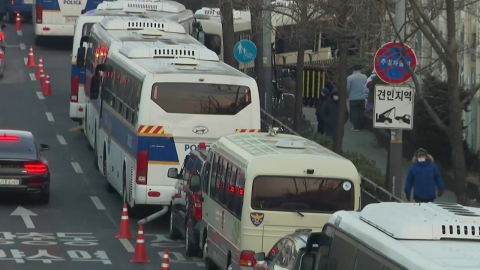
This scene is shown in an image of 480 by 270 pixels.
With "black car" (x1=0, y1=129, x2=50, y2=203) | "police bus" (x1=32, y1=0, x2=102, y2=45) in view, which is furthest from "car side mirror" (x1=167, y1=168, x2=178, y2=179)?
"police bus" (x1=32, y1=0, x2=102, y2=45)

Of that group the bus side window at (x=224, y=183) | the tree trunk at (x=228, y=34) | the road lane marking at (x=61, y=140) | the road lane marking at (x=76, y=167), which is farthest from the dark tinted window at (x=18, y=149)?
the tree trunk at (x=228, y=34)

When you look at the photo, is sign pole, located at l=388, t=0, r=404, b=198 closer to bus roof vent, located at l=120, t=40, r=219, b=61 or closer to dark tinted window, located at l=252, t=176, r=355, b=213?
dark tinted window, located at l=252, t=176, r=355, b=213

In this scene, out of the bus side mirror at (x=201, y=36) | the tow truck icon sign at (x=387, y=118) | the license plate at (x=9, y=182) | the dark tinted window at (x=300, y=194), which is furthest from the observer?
the bus side mirror at (x=201, y=36)

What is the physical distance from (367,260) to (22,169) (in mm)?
14452

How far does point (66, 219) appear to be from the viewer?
2245 cm

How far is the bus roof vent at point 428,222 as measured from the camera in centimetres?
870

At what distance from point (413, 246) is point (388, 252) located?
0.82 feet

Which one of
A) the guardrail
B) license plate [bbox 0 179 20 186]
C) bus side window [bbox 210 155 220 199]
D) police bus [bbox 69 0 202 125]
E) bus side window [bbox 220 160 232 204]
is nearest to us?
bus side window [bbox 220 160 232 204]

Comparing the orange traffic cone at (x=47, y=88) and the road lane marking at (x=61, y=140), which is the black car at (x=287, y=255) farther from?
the orange traffic cone at (x=47, y=88)

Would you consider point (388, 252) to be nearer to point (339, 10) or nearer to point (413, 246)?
point (413, 246)

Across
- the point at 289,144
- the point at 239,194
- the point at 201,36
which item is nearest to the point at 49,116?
the point at 201,36

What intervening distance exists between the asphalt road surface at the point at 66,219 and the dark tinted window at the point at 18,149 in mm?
1073

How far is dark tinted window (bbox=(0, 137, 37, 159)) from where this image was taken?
898 inches

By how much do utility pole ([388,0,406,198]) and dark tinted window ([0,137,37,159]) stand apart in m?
7.52
